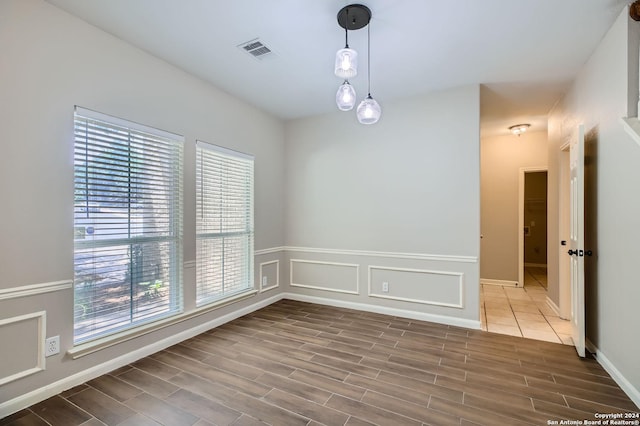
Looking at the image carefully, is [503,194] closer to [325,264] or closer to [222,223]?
[325,264]

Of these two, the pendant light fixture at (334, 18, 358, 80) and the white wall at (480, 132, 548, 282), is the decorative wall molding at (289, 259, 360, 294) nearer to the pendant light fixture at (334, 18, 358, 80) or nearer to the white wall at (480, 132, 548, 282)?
the pendant light fixture at (334, 18, 358, 80)

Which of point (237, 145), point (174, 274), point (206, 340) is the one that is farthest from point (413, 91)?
point (206, 340)

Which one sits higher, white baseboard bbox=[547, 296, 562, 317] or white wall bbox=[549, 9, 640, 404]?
white wall bbox=[549, 9, 640, 404]

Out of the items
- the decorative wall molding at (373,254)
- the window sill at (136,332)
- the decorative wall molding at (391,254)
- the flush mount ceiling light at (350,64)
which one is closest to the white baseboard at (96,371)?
the window sill at (136,332)

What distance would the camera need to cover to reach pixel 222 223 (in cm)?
360

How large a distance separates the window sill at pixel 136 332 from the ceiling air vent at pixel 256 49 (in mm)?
2687

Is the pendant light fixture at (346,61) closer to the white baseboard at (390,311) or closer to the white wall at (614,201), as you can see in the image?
the white wall at (614,201)

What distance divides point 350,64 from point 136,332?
284 centimetres

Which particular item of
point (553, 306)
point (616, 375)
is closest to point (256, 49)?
point (616, 375)

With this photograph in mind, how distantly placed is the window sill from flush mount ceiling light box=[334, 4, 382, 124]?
2582 mm

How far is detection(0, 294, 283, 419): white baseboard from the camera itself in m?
1.95

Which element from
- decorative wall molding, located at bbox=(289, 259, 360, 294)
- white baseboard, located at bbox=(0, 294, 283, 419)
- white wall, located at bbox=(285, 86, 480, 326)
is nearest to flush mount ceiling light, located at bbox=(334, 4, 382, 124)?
white wall, located at bbox=(285, 86, 480, 326)

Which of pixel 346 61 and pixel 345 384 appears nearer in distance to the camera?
pixel 346 61

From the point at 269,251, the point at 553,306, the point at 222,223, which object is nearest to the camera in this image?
the point at 222,223
